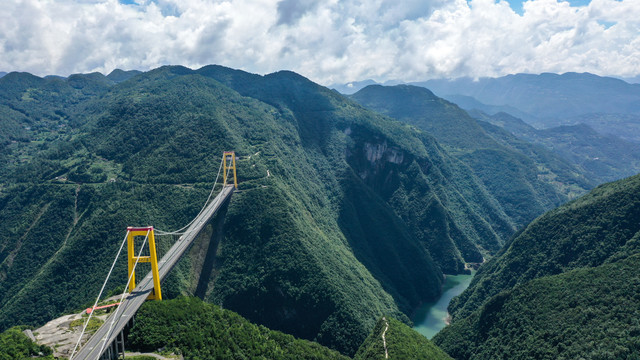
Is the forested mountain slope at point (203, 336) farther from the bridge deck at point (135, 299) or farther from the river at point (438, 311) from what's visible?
the river at point (438, 311)

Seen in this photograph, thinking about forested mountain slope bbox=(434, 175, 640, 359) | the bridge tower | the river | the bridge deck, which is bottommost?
the river

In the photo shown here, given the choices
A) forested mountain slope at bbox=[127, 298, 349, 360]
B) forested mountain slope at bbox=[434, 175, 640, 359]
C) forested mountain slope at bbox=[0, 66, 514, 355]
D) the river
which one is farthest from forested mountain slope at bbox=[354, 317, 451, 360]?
the river

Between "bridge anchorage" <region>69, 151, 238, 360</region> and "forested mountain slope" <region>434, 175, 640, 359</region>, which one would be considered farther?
"forested mountain slope" <region>434, 175, 640, 359</region>

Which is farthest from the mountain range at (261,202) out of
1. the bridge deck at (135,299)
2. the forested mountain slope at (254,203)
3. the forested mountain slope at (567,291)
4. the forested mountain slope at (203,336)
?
the forested mountain slope at (203,336)

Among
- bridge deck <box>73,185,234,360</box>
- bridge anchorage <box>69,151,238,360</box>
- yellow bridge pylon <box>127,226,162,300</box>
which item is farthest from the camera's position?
yellow bridge pylon <box>127,226,162,300</box>

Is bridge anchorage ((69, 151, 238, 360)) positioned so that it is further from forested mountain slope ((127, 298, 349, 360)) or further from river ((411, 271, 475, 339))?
river ((411, 271, 475, 339))
